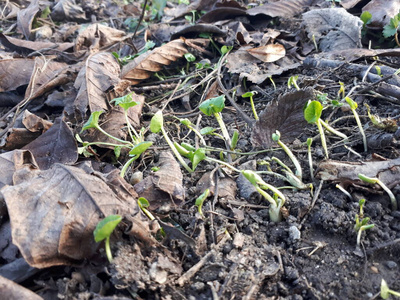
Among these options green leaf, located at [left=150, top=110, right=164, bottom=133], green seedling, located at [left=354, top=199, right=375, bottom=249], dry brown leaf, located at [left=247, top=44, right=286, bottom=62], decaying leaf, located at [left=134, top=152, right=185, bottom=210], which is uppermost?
green leaf, located at [left=150, top=110, right=164, bottom=133]

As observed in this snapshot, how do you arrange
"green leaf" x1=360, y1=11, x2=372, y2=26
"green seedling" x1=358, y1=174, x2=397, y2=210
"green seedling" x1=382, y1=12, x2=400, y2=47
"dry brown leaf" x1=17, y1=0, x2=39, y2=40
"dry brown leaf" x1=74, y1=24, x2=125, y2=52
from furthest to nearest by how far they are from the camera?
"dry brown leaf" x1=17, y1=0, x2=39, y2=40 → "dry brown leaf" x1=74, y1=24, x2=125, y2=52 → "green leaf" x1=360, y1=11, x2=372, y2=26 → "green seedling" x1=382, y1=12, x2=400, y2=47 → "green seedling" x1=358, y1=174, x2=397, y2=210

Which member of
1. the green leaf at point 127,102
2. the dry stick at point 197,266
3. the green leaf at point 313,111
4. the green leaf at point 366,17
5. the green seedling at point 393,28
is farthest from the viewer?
the green leaf at point 366,17

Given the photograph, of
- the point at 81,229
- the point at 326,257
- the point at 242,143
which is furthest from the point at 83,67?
the point at 326,257

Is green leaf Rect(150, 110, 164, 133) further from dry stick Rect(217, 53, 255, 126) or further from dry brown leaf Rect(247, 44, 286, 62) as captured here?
dry brown leaf Rect(247, 44, 286, 62)

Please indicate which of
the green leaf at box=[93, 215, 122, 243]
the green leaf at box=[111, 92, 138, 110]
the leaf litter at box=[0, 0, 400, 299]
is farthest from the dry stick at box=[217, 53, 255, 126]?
the green leaf at box=[93, 215, 122, 243]

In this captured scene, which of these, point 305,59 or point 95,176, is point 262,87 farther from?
point 95,176

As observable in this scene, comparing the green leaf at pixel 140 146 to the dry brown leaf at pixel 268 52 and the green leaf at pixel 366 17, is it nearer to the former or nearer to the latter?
the dry brown leaf at pixel 268 52

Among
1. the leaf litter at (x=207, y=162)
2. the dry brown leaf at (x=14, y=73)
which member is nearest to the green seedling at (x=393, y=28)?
the leaf litter at (x=207, y=162)
